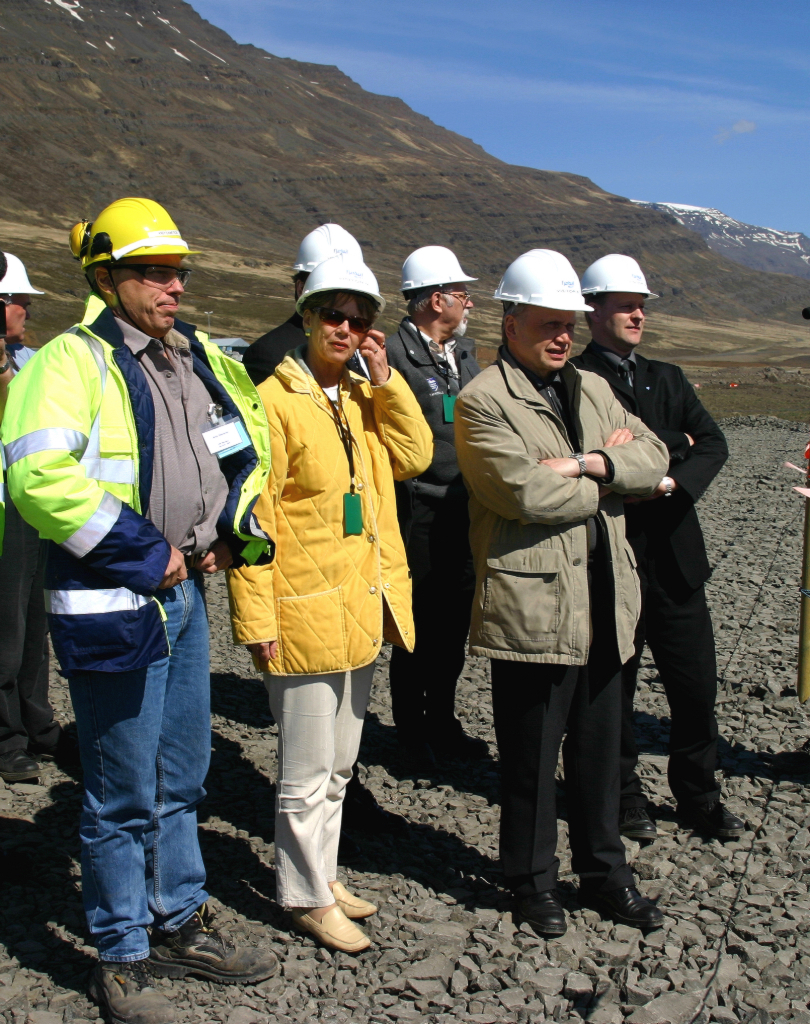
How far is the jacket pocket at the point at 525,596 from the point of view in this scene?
3408mm

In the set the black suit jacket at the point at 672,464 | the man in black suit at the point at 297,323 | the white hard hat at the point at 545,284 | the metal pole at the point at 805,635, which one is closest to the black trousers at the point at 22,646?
the man in black suit at the point at 297,323

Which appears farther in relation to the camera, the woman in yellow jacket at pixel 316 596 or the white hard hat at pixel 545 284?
the white hard hat at pixel 545 284

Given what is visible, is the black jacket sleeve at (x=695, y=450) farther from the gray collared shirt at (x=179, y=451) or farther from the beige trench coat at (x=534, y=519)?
the gray collared shirt at (x=179, y=451)

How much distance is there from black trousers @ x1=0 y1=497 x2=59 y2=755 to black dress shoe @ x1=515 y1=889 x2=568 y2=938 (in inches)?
106

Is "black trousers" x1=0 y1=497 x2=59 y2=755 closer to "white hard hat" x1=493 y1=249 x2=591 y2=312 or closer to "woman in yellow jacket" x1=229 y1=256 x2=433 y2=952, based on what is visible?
→ "woman in yellow jacket" x1=229 y1=256 x2=433 y2=952

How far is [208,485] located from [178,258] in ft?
2.40

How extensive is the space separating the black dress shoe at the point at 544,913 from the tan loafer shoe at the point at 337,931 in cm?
59

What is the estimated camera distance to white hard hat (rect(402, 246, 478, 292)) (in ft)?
16.0

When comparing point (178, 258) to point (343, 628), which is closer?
point (178, 258)

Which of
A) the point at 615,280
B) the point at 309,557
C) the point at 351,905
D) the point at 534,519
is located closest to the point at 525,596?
the point at 534,519

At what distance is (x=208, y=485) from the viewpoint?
3.14 m

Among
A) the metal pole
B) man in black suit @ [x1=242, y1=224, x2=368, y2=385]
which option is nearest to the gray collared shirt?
man in black suit @ [x1=242, y1=224, x2=368, y2=385]

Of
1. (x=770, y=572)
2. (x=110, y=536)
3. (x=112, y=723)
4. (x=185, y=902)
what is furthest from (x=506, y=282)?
(x=770, y=572)

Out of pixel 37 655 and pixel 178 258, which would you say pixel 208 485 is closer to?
pixel 178 258
